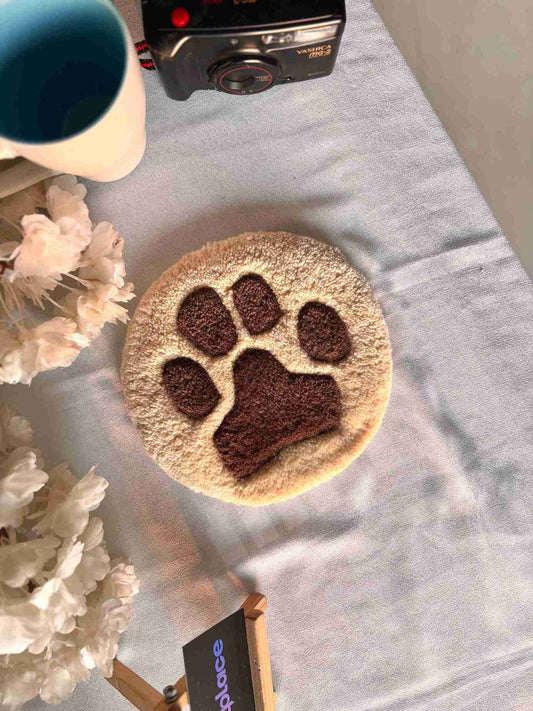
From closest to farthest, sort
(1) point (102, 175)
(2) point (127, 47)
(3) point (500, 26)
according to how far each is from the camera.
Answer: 1. (2) point (127, 47)
2. (1) point (102, 175)
3. (3) point (500, 26)

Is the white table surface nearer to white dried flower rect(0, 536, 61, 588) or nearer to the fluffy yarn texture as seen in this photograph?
the fluffy yarn texture

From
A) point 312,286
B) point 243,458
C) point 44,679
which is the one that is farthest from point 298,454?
point 44,679

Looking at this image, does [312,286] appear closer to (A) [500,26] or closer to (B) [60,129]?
(B) [60,129]

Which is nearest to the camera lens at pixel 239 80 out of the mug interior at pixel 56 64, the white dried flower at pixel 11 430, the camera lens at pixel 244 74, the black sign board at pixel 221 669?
the camera lens at pixel 244 74

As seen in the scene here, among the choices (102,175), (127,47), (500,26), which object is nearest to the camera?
(127,47)

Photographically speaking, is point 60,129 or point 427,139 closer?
point 60,129

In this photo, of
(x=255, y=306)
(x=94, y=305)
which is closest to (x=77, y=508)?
(x=94, y=305)

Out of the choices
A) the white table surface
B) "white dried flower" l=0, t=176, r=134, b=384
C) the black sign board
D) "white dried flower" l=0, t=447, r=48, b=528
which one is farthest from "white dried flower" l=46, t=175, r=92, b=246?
the white table surface
